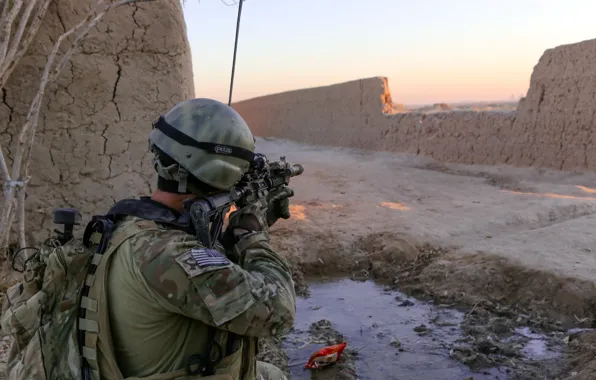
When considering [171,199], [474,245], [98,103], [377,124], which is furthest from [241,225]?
[377,124]

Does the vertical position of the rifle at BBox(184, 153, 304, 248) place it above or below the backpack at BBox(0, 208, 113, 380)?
above

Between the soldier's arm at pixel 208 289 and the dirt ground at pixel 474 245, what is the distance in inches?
89.3

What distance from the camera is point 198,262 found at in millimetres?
1249

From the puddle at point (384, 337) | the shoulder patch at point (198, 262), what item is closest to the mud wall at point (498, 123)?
the puddle at point (384, 337)

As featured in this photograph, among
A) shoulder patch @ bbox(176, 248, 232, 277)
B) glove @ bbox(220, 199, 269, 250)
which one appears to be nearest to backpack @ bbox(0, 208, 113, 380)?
shoulder patch @ bbox(176, 248, 232, 277)

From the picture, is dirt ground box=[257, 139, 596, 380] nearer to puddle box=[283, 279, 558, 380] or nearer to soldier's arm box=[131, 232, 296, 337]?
puddle box=[283, 279, 558, 380]

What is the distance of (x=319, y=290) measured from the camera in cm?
460

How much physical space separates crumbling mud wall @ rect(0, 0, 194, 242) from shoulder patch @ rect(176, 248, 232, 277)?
2769 millimetres

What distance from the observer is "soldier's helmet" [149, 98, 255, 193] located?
1440mm

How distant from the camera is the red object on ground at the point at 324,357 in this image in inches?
126

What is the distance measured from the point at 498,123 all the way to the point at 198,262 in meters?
9.15

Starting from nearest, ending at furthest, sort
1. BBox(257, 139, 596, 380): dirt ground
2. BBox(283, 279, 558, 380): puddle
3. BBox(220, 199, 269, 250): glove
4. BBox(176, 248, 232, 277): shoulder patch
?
BBox(176, 248, 232, 277): shoulder patch
BBox(220, 199, 269, 250): glove
BBox(283, 279, 558, 380): puddle
BBox(257, 139, 596, 380): dirt ground

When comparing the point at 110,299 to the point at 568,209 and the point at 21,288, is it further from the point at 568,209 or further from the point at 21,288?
the point at 568,209

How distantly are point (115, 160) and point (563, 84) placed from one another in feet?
23.8
